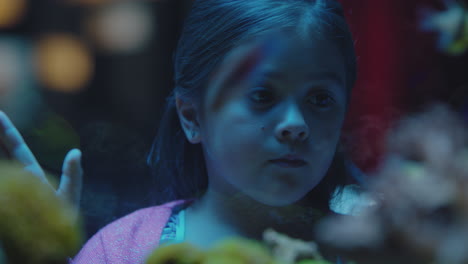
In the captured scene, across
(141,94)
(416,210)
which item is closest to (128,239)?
(141,94)

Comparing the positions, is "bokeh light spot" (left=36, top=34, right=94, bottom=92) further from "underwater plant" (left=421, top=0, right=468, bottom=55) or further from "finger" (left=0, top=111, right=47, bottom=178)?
"underwater plant" (left=421, top=0, right=468, bottom=55)

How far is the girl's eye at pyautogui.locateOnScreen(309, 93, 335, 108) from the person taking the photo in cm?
69

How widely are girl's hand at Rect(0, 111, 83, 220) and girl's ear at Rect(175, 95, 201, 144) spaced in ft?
0.57

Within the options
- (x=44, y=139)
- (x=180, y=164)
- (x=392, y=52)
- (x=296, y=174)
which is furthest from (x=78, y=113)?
(x=392, y=52)

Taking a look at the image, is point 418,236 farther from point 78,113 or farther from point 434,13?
point 78,113

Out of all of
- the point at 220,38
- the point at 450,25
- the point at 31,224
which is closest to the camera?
the point at 31,224

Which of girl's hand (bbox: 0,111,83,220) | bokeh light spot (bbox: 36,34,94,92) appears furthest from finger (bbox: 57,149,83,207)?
bokeh light spot (bbox: 36,34,94,92)

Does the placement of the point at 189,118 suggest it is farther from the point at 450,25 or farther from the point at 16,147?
the point at 450,25

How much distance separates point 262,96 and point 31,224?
345 mm

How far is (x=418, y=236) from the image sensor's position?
66 cm

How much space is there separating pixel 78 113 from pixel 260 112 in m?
0.29

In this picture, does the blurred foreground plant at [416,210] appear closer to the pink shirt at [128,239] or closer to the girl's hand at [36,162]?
the pink shirt at [128,239]

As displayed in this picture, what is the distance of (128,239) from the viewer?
81cm

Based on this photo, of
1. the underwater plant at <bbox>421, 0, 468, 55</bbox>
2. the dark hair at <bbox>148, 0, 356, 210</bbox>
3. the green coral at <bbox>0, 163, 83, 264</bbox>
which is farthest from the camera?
the underwater plant at <bbox>421, 0, 468, 55</bbox>
